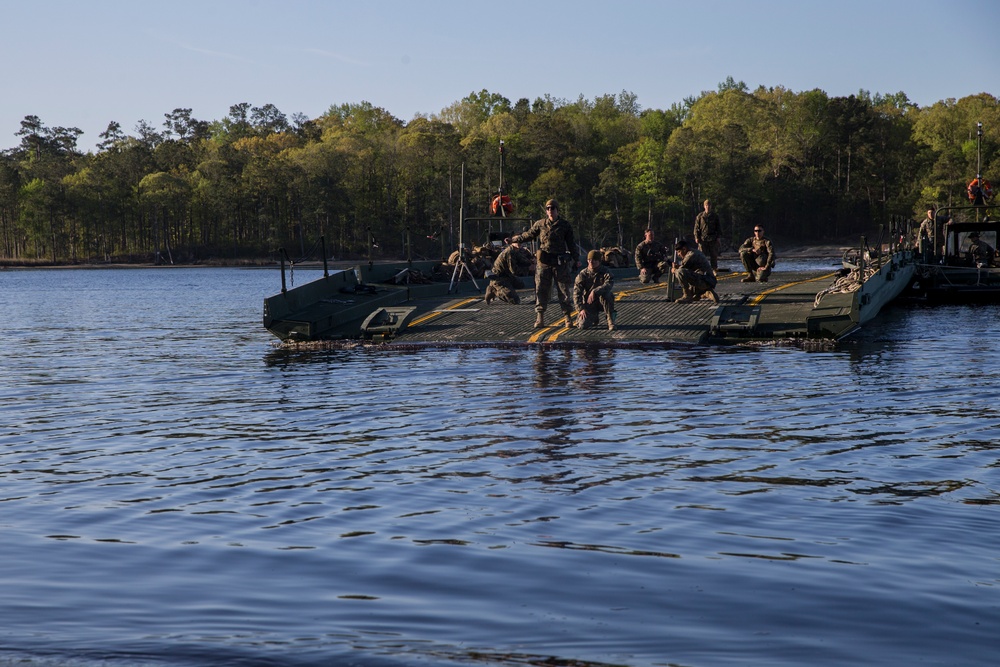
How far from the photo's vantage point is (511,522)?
22.5 ft

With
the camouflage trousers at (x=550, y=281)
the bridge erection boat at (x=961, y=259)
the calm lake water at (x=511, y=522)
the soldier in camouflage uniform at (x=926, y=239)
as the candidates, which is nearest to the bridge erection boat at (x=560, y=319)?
the camouflage trousers at (x=550, y=281)

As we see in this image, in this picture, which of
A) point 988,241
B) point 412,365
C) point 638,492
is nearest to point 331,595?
point 638,492

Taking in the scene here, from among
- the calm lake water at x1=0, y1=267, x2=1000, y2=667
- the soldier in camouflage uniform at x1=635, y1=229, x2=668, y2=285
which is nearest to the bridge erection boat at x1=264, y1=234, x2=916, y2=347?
the soldier in camouflage uniform at x1=635, y1=229, x2=668, y2=285

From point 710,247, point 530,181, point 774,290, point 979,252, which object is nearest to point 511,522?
point 774,290

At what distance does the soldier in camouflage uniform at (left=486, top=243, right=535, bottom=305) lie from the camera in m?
20.7

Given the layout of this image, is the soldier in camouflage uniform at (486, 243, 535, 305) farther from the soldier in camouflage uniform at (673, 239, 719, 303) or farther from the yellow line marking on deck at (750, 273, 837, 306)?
the yellow line marking on deck at (750, 273, 837, 306)

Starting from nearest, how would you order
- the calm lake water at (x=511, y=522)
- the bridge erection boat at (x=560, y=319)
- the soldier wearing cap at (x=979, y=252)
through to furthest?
the calm lake water at (x=511, y=522) → the bridge erection boat at (x=560, y=319) → the soldier wearing cap at (x=979, y=252)

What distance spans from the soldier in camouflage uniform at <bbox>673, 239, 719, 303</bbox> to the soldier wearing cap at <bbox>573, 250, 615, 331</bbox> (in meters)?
2.51

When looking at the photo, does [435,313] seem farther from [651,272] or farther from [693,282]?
[651,272]

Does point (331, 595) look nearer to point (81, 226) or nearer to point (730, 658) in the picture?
point (730, 658)

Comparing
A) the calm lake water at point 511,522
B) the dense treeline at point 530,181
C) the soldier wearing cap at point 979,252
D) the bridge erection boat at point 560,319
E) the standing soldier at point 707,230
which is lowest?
the calm lake water at point 511,522

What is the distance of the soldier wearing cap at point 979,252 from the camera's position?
29.2m

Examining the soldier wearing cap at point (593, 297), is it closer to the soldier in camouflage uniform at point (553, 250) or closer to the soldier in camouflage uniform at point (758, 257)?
the soldier in camouflage uniform at point (553, 250)

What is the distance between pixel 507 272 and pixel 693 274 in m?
3.50
